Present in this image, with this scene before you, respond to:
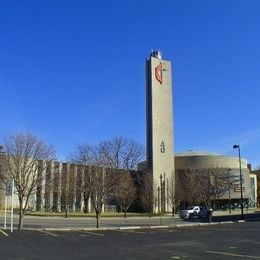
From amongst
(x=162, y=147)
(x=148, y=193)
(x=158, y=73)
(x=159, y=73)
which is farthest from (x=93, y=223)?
(x=159, y=73)

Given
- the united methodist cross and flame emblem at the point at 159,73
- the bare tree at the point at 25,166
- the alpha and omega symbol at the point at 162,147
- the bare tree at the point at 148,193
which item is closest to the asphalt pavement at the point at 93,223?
the bare tree at the point at 25,166

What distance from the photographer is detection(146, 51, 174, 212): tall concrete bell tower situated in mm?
95188

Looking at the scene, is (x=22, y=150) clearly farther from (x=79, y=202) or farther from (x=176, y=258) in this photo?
(x=79, y=202)

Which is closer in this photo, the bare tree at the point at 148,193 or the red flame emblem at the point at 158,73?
the bare tree at the point at 148,193

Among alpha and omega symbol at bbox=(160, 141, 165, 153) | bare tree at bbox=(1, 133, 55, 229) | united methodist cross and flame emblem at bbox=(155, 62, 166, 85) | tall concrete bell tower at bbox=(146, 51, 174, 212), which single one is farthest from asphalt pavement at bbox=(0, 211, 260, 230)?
united methodist cross and flame emblem at bbox=(155, 62, 166, 85)

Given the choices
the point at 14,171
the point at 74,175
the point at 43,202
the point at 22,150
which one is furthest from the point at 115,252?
the point at 43,202

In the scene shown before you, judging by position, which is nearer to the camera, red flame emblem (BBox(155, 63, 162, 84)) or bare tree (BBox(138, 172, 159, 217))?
bare tree (BBox(138, 172, 159, 217))

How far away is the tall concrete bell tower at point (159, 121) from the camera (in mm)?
95188

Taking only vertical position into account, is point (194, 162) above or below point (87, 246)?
above

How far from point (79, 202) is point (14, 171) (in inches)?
2085

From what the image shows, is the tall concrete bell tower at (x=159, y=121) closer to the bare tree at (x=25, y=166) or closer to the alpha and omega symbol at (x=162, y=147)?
the alpha and omega symbol at (x=162, y=147)

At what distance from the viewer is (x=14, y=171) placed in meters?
36.0

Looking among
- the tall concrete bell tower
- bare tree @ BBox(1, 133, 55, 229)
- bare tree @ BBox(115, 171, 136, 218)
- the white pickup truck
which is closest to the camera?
bare tree @ BBox(1, 133, 55, 229)

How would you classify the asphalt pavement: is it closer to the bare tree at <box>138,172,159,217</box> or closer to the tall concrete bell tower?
the bare tree at <box>138,172,159,217</box>
